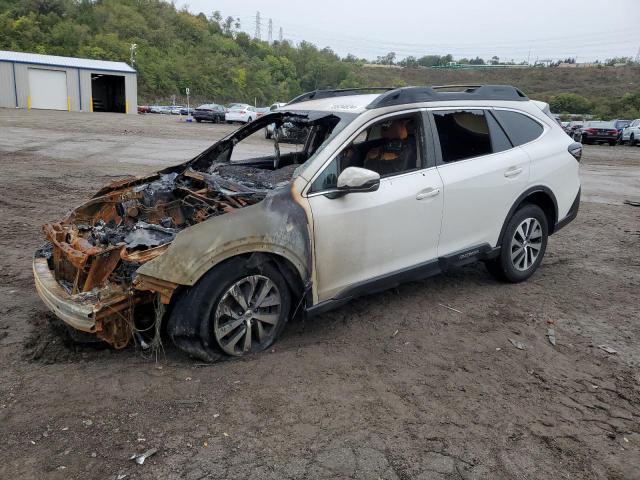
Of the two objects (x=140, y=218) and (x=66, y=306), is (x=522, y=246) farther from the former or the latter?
(x=66, y=306)

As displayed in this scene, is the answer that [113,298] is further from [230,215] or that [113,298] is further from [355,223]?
[355,223]

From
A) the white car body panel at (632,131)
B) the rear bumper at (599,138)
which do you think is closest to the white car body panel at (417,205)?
the rear bumper at (599,138)

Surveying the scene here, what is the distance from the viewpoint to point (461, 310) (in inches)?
185

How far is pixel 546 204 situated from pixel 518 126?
2.88 feet

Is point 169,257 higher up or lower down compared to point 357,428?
higher up

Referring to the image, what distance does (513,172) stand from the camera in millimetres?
4887

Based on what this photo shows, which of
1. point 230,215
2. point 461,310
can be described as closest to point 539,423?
point 461,310

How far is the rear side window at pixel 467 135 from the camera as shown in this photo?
449cm

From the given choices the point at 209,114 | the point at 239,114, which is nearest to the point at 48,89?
the point at 209,114

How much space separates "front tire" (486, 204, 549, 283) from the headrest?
1.43 m

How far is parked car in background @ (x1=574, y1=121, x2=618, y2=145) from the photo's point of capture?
29.1 meters

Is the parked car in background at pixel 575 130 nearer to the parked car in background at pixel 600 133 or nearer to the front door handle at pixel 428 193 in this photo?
the parked car in background at pixel 600 133

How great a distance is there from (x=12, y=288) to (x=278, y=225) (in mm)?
2831

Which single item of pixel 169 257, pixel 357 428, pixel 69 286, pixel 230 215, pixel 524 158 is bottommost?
pixel 357 428
